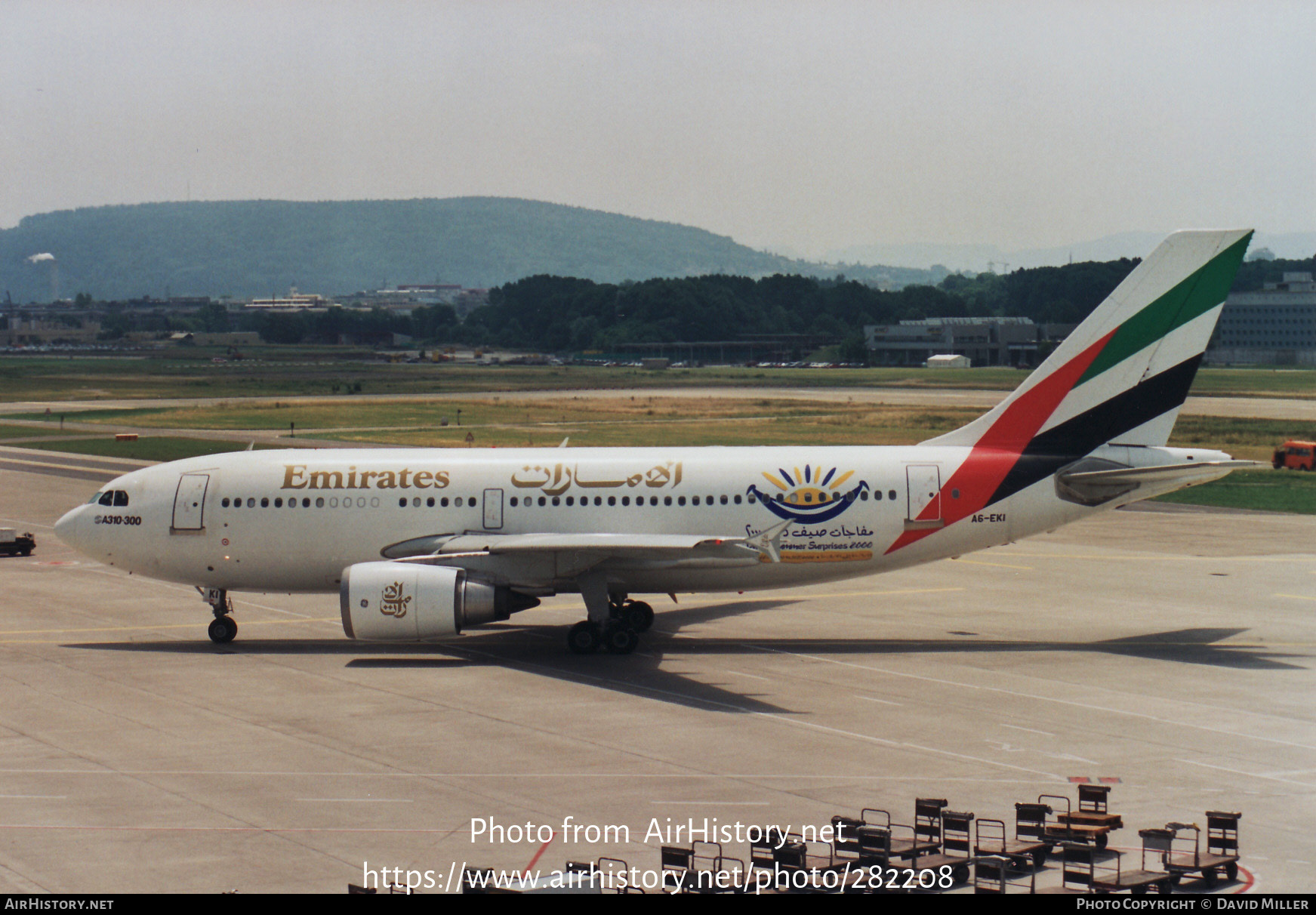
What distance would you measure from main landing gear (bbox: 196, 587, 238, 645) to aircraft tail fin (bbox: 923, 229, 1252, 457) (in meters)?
21.0

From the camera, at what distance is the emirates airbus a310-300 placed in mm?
35500

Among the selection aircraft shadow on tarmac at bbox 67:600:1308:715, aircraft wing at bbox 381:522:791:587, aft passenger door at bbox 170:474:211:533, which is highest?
aft passenger door at bbox 170:474:211:533

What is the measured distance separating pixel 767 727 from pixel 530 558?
31.2ft

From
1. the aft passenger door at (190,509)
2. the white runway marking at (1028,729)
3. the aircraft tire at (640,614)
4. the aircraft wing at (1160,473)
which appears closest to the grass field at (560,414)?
the aircraft wing at (1160,473)

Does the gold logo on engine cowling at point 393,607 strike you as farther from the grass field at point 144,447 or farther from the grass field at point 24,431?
the grass field at point 24,431

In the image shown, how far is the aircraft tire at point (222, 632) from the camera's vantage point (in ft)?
120

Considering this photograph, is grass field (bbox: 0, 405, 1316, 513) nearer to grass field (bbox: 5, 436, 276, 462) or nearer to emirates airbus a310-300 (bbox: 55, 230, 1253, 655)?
grass field (bbox: 5, 436, 276, 462)

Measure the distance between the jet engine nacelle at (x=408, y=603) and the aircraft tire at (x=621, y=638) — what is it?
3.28m

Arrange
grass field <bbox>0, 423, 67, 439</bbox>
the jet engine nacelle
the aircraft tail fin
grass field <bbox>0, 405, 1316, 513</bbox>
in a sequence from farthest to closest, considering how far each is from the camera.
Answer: grass field <bbox>0, 423, 67, 439</bbox>
grass field <bbox>0, 405, 1316, 513</bbox>
the aircraft tail fin
the jet engine nacelle

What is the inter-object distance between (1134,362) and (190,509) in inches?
1011

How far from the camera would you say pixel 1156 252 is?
3612cm

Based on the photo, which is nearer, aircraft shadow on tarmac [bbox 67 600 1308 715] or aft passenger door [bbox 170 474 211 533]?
aircraft shadow on tarmac [bbox 67 600 1308 715]

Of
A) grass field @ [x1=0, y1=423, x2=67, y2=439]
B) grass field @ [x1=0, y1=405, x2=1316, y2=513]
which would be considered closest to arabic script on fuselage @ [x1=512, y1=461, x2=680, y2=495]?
grass field @ [x1=0, y1=405, x2=1316, y2=513]
